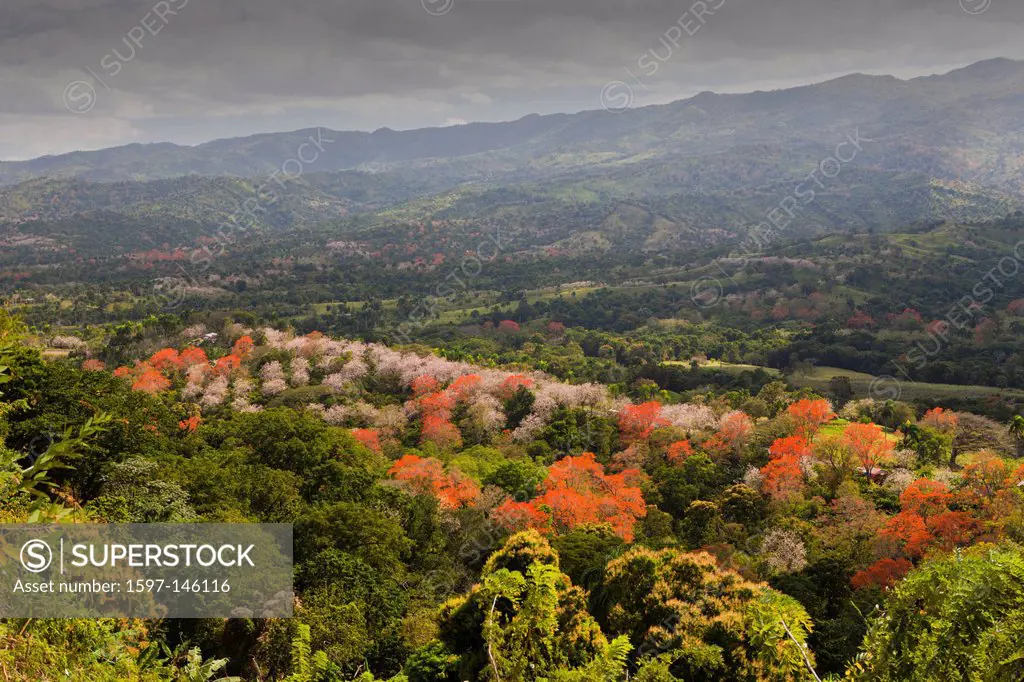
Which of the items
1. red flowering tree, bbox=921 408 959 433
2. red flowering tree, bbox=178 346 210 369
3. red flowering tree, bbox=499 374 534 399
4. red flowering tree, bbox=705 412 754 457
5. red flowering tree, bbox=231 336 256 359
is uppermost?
red flowering tree, bbox=178 346 210 369

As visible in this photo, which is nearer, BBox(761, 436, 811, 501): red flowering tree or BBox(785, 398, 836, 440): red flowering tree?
BBox(761, 436, 811, 501): red flowering tree

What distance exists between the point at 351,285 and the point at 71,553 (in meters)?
173

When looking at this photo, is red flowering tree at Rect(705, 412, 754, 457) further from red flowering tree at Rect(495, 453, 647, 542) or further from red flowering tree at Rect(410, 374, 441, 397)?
red flowering tree at Rect(410, 374, 441, 397)

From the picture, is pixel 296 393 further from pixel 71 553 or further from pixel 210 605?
pixel 71 553

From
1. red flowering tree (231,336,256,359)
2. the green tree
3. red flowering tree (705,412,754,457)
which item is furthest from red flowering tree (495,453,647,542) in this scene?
red flowering tree (231,336,256,359)

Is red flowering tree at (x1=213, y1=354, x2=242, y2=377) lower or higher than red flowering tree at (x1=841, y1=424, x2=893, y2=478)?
higher

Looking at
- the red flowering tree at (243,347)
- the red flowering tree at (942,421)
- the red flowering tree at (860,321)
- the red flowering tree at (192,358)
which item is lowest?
the red flowering tree at (860,321)

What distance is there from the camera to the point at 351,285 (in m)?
178

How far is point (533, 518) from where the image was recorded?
32.5 m

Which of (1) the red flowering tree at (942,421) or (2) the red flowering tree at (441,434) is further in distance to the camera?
(2) the red flowering tree at (441,434)

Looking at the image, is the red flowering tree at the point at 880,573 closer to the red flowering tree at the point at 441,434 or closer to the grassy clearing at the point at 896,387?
the red flowering tree at the point at 441,434

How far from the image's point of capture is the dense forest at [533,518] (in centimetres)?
793

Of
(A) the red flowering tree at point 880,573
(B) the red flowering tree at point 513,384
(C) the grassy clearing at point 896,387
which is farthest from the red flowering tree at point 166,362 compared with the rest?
(C) the grassy clearing at point 896,387

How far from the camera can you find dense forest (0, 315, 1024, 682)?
7930 millimetres
